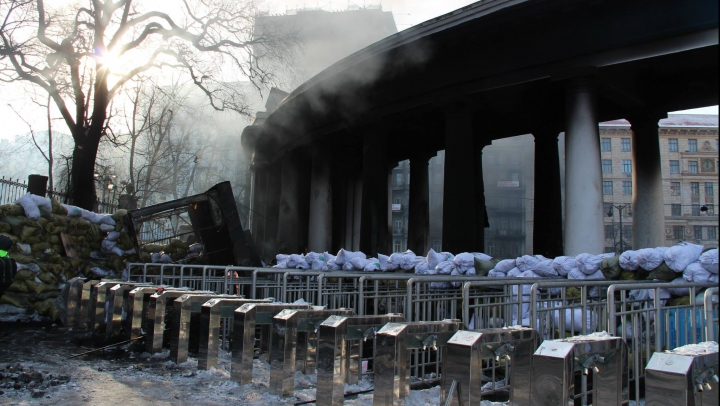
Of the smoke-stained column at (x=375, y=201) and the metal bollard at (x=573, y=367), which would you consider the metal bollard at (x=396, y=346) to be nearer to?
the metal bollard at (x=573, y=367)

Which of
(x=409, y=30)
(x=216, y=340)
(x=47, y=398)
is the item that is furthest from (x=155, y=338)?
(x=409, y=30)

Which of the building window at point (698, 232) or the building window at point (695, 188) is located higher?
the building window at point (695, 188)

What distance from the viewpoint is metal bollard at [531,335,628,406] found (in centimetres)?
202

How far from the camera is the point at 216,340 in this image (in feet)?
14.4

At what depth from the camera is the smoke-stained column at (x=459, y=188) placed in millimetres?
12445

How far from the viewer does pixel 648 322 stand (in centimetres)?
429

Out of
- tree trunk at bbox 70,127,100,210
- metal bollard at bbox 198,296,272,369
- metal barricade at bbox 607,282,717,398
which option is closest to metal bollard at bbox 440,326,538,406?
metal barricade at bbox 607,282,717,398

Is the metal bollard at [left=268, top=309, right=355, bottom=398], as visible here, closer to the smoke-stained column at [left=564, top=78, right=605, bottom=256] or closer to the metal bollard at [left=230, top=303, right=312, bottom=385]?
the metal bollard at [left=230, top=303, right=312, bottom=385]

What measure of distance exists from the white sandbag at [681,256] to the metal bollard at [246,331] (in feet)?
14.2

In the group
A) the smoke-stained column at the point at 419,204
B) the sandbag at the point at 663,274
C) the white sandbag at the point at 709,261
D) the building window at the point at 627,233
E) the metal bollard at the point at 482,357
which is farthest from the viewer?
the building window at the point at 627,233

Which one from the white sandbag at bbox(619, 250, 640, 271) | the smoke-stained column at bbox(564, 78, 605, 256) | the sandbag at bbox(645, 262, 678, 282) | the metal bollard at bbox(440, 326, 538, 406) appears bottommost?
the metal bollard at bbox(440, 326, 538, 406)

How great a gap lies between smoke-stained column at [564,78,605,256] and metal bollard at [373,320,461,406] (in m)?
8.71

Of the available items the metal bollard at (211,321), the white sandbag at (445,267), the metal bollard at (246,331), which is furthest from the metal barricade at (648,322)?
the white sandbag at (445,267)

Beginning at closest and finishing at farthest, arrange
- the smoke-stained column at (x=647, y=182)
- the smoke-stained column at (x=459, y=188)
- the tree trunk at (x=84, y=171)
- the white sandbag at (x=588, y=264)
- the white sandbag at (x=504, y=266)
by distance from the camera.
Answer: the white sandbag at (x=588, y=264) → the white sandbag at (x=504, y=266) → the smoke-stained column at (x=459, y=188) → the smoke-stained column at (x=647, y=182) → the tree trunk at (x=84, y=171)
